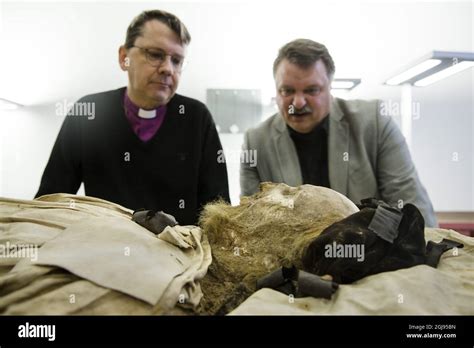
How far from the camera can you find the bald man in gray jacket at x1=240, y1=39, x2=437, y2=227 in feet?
5.03

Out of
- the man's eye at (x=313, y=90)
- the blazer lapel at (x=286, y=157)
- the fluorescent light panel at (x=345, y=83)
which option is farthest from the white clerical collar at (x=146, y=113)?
the fluorescent light panel at (x=345, y=83)

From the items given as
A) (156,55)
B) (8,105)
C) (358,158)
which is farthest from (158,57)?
(358,158)

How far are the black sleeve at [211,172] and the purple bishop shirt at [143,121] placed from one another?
20cm

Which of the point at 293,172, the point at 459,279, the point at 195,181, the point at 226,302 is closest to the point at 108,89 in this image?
the point at 195,181

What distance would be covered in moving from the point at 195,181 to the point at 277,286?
808mm

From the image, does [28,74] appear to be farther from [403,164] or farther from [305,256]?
[403,164]

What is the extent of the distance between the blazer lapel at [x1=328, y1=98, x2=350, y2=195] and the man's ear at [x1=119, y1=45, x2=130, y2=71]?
2.92ft

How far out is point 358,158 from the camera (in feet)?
5.04

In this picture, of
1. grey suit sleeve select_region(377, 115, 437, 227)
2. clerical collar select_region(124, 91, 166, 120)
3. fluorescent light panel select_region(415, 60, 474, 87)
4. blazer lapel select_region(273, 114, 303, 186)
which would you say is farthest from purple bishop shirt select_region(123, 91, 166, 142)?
fluorescent light panel select_region(415, 60, 474, 87)

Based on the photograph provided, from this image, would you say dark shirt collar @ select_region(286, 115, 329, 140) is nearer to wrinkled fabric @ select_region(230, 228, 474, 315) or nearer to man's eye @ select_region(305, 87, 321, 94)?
man's eye @ select_region(305, 87, 321, 94)

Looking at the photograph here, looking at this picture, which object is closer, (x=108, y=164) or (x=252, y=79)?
(x=108, y=164)

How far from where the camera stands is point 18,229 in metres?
1.04

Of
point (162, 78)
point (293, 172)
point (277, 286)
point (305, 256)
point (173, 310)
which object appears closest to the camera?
point (173, 310)

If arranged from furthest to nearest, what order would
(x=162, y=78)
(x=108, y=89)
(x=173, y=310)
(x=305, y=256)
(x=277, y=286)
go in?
(x=108, y=89), (x=162, y=78), (x=305, y=256), (x=277, y=286), (x=173, y=310)
